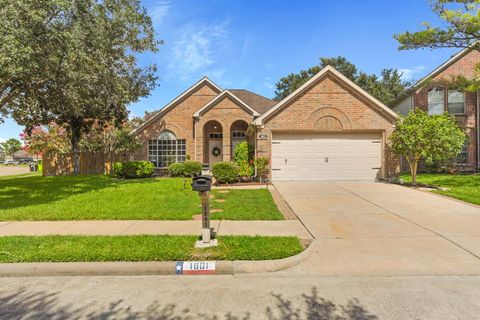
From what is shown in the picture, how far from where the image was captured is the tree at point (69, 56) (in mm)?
8883

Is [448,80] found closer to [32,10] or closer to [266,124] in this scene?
[266,124]

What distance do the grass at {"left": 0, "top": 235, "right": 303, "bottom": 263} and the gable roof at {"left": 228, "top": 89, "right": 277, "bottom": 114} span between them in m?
16.0

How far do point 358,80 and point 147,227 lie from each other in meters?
45.5

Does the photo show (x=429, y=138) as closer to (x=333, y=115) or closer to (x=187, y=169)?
(x=333, y=115)

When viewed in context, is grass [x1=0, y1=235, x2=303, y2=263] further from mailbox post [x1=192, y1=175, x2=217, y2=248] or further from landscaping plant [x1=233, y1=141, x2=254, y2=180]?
landscaping plant [x1=233, y1=141, x2=254, y2=180]

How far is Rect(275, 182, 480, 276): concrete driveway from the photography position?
172 inches

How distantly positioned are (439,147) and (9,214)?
14843 mm

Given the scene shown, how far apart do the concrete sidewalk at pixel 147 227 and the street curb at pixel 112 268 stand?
56.7 inches

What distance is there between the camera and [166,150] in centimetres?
2081

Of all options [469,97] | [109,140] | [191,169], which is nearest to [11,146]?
[109,140]

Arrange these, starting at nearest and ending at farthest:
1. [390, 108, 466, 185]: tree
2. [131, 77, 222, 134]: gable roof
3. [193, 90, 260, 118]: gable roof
A: [390, 108, 466, 185]: tree < [193, 90, 260, 118]: gable roof < [131, 77, 222, 134]: gable roof

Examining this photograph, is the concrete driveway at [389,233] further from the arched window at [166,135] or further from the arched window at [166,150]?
the arched window at [166,135]

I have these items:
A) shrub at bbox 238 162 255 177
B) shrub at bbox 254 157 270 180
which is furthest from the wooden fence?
shrub at bbox 254 157 270 180

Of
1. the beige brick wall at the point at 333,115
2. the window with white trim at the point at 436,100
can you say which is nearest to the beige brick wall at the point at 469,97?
the window with white trim at the point at 436,100
